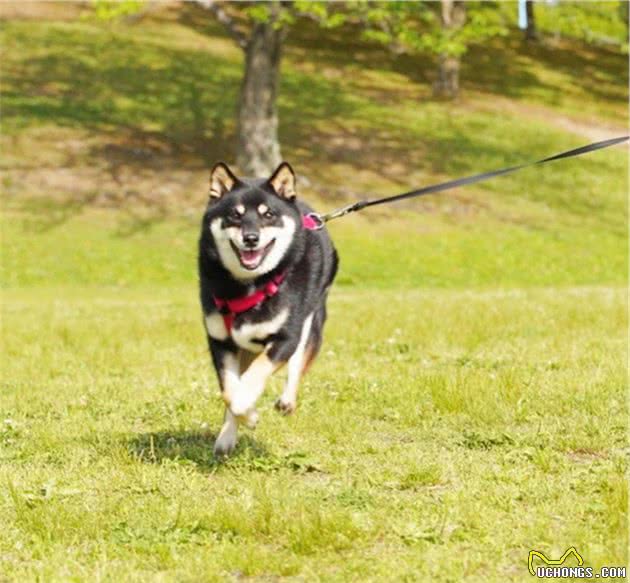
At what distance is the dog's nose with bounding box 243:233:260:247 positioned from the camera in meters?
6.61

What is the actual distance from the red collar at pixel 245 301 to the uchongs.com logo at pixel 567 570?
2597mm

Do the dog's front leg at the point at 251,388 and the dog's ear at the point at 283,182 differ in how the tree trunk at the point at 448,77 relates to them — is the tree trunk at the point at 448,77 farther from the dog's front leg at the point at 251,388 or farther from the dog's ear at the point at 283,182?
the dog's front leg at the point at 251,388

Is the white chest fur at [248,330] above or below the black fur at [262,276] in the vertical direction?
below

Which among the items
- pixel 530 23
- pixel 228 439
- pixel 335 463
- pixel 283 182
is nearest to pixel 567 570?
pixel 335 463

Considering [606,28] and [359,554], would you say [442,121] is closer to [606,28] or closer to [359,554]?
[606,28]

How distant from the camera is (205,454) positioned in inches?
282

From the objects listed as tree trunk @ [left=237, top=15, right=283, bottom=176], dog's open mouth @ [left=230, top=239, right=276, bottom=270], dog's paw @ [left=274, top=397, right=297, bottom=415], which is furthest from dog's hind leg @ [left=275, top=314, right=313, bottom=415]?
tree trunk @ [left=237, top=15, right=283, bottom=176]

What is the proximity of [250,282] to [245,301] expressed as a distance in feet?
0.43

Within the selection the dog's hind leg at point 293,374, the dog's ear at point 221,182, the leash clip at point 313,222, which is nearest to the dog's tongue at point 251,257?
the dog's ear at point 221,182

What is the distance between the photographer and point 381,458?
6926 millimetres

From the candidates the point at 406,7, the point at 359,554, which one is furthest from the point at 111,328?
the point at 406,7

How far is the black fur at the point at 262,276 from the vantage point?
682 centimetres

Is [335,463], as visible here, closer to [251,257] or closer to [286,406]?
[286,406]

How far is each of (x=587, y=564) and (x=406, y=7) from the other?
23156 mm
